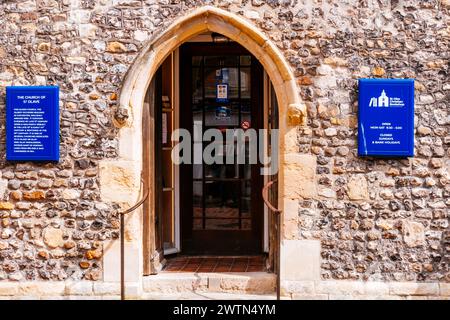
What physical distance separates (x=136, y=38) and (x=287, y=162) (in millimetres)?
1864

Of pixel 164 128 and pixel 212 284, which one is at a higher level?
pixel 164 128

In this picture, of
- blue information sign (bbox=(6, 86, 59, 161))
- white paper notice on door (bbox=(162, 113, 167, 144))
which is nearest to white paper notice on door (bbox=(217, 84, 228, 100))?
white paper notice on door (bbox=(162, 113, 167, 144))

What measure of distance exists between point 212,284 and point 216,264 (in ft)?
1.92

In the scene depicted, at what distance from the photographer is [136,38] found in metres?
5.16

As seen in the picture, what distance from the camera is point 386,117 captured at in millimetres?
5035

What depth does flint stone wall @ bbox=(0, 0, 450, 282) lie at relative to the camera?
16.6 ft

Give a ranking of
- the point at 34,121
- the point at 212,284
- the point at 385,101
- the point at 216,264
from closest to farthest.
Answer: the point at 385,101, the point at 34,121, the point at 212,284, the point at 216,264

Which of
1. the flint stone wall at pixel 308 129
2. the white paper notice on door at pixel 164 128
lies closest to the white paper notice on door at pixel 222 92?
the white paper notice on door at pixel 164 128

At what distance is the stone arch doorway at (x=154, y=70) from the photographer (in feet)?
16.6

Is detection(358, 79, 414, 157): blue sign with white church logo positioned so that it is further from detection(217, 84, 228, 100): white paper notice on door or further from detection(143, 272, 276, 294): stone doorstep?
detection(217, 84, 228, 100): white paper notice on door

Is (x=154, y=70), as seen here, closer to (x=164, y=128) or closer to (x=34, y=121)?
(x=164, y=128)

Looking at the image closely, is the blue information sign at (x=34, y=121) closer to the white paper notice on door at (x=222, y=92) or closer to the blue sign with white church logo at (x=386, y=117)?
the white paper notice on door at (x=222, y=92)

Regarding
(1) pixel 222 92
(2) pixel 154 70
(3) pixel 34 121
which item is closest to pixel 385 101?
(1) pixel 222 92

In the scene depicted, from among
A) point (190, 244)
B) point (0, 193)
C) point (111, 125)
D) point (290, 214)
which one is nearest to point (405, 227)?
point (290, 214)
